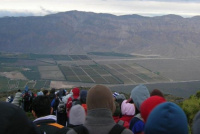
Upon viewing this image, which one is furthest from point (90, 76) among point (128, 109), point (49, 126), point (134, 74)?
point (49, 126)

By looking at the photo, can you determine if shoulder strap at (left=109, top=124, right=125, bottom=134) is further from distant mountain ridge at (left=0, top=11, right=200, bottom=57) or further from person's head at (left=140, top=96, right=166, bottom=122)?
distant mountain ridge at (left=0, top=11, right=200, bottom=57)

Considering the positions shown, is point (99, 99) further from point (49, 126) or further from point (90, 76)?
point (90, 76)

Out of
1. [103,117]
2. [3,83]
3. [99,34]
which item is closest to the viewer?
[103,117]

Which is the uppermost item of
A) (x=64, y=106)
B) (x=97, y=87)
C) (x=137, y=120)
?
(x=97, y=87)

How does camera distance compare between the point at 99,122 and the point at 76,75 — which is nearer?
the point at 99,122

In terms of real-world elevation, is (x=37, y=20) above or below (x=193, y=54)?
above

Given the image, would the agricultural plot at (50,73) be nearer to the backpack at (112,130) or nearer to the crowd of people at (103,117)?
the crowd of people at (103,117)

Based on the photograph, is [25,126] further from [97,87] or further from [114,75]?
[114,75]

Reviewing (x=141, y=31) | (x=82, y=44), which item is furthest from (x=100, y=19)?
(x=82, y=44)
